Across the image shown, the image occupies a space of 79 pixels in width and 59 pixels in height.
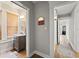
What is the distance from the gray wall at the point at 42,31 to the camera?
2.60 meters

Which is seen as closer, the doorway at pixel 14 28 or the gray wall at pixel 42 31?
the gray wall at pixel 42 31

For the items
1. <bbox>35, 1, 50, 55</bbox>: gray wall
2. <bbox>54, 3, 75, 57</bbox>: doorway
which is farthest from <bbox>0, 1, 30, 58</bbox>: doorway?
<bbox>54, 3, 75, 57</bbox>: doorway

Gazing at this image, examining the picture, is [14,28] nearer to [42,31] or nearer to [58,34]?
[42,31]

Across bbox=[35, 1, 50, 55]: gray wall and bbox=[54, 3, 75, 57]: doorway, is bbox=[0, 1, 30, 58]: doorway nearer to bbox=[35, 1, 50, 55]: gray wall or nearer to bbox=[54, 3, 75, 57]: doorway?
bbox=[35, 1, 50, 55]: gray wall

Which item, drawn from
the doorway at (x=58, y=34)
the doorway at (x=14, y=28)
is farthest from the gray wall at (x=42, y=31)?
the doorway at (x=14, y=28)

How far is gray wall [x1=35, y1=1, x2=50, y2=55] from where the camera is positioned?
2596mm

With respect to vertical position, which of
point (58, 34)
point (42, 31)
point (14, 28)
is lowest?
point (58, 34)

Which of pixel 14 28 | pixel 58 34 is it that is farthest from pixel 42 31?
pixel 58 34

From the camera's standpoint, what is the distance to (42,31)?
108 inches

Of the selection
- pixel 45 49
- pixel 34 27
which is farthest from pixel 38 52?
pixel 34 27

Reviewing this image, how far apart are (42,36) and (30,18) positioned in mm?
929

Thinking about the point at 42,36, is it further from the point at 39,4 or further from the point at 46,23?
the point at 39,4

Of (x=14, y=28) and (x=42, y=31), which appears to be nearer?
(x=42, y=31)

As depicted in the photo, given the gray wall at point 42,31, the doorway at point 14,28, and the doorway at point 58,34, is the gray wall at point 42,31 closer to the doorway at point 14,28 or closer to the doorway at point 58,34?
the doorway at point 58,34
